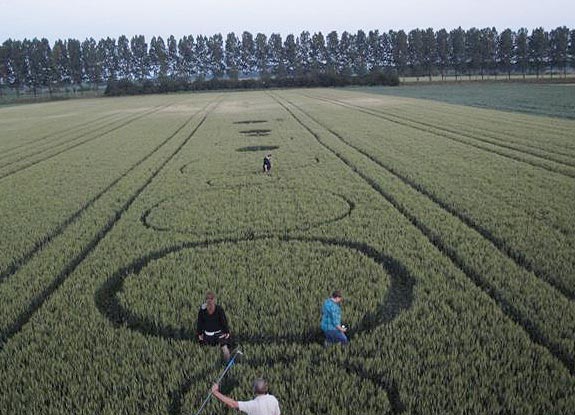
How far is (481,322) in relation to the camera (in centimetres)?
928

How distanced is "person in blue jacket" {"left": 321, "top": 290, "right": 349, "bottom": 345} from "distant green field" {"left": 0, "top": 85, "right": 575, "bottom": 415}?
280 millimetres

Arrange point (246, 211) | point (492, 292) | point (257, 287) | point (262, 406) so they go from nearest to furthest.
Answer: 1. point (262, 406)
2. point (492, 292)
3. point (257, 287)
4. point (246, 211)

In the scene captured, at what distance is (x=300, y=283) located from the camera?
11375 mm

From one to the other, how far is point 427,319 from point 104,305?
720 cm

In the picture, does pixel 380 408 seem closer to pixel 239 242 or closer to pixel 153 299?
pixel 153 299

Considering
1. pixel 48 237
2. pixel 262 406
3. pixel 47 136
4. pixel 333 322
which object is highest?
pixel 47 136

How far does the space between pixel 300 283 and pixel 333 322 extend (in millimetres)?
2835

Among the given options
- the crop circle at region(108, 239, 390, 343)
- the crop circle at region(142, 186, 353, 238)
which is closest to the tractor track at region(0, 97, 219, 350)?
the crop circle at region(142, 186, 353, 238)

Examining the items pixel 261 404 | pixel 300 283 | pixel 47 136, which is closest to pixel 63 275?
pixel 300 283

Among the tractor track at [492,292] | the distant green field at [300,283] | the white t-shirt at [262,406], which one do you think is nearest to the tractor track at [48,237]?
the distant green field at [300,283]

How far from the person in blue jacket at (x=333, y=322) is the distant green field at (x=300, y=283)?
0.92 ft

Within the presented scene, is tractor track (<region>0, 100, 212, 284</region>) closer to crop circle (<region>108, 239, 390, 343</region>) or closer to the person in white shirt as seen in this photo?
crop circle (<region>108, 239, 390, 343</region>)

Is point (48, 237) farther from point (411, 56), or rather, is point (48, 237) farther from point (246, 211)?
point (411, 56)

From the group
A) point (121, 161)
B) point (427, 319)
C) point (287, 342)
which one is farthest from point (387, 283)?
point (121, 161)
